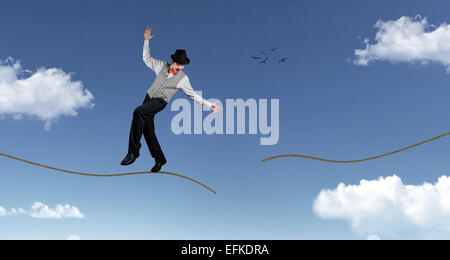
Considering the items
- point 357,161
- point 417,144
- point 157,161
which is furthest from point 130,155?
point 417,144

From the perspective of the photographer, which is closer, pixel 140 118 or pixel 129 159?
pixel 140 118

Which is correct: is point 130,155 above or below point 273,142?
below

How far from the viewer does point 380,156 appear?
8281mm

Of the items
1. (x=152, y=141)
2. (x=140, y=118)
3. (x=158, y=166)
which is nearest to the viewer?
(x=140, y=118)

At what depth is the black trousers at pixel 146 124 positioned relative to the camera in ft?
24.2

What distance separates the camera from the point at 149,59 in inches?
299

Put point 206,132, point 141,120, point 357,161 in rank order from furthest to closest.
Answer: point 357,161 < point 206,132 < point 141,120

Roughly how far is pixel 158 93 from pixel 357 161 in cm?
454

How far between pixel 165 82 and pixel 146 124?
886 millimetres

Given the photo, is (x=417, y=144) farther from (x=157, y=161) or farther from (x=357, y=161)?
(x=157, y=161)

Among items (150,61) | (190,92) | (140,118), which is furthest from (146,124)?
(150,61)

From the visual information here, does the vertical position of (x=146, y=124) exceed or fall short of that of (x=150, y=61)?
it falls short

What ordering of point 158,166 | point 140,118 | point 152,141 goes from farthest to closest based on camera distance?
point 158,166 → point 152,141 → point 140,118

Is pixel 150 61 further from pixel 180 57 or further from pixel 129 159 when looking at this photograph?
pixel 129 159
